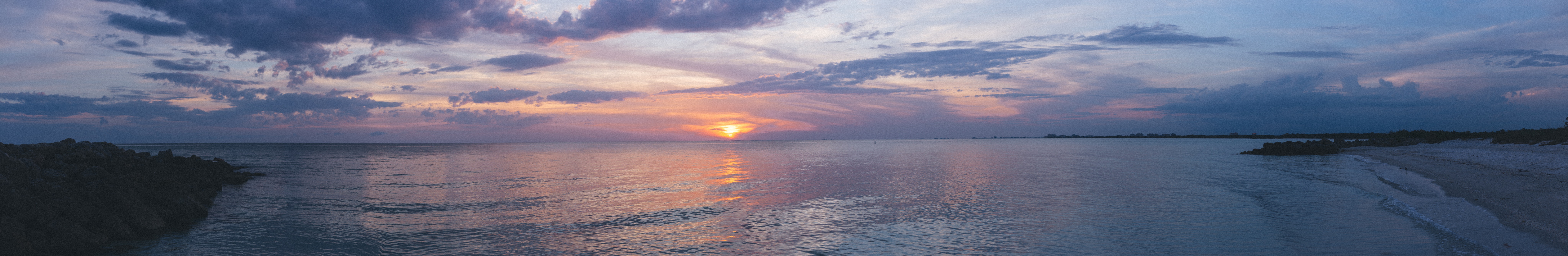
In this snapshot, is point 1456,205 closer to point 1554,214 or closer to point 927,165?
point 1554,214

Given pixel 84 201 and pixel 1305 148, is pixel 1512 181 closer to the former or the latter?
pixel 84 201

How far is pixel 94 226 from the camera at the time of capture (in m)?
10.2

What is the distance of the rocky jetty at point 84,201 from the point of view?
930 centimetres

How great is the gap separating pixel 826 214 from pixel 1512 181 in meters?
18.3

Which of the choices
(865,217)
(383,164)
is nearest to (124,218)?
(865,217)

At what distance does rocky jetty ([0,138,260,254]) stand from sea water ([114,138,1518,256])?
505 mm

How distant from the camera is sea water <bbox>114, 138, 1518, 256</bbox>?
32.0ft

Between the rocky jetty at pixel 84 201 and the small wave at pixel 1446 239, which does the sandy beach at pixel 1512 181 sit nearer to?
the small wave at pixel 1446 239

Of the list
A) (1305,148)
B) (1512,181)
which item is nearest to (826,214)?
(1512,181)

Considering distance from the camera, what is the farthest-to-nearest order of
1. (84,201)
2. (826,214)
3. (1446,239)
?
(826,214) < (84,201) < (1446,239)

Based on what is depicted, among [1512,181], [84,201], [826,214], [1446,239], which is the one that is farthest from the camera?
[1512,181]

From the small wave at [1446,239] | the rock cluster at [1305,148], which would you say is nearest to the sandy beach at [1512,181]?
the small wave at [1446,239]

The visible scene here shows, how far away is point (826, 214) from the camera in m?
13.6

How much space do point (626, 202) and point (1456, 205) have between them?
18.1 metres
